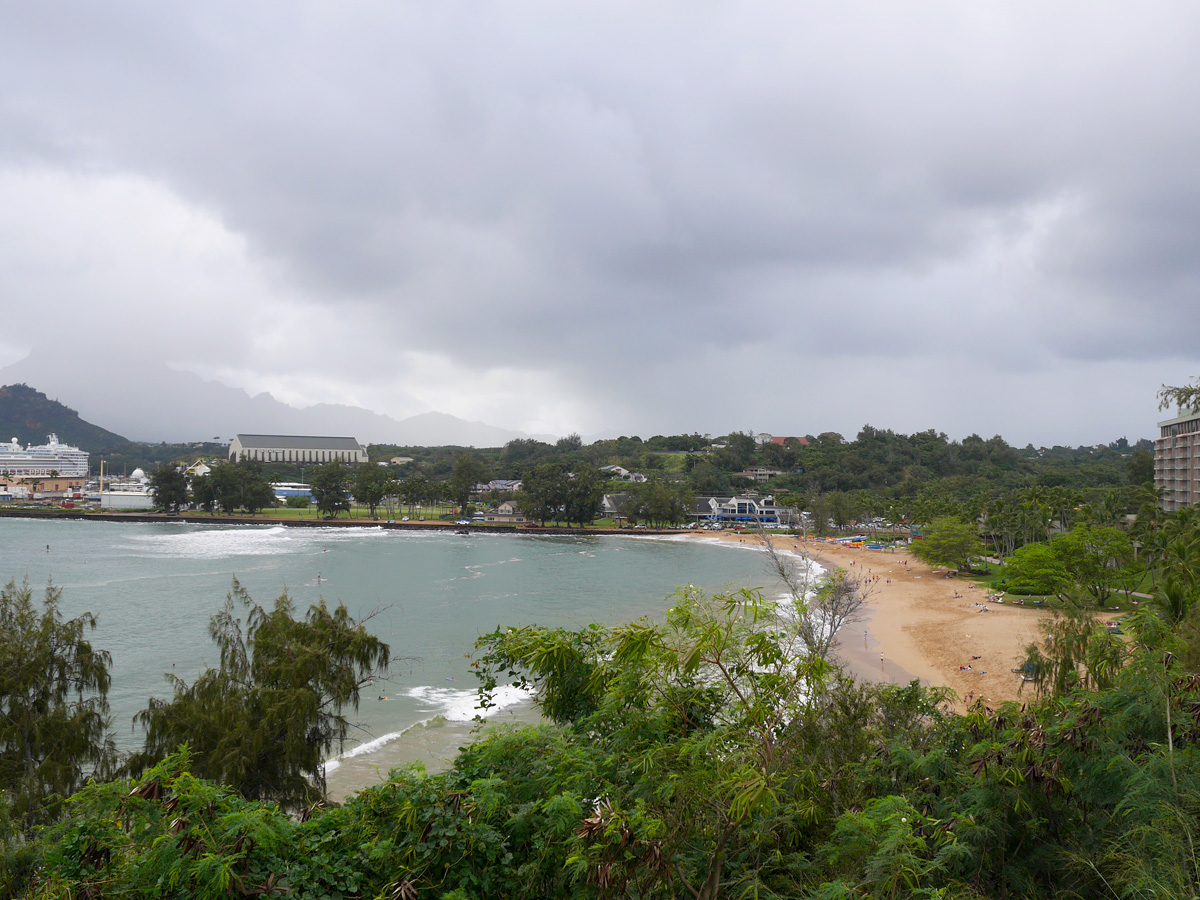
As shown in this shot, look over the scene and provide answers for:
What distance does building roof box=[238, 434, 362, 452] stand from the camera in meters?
152

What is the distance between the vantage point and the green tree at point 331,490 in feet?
279

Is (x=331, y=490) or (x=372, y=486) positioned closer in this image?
(x=372, y=486)

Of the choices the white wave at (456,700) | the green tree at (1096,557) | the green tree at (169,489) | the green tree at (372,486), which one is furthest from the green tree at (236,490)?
the green tree at (1096,557)

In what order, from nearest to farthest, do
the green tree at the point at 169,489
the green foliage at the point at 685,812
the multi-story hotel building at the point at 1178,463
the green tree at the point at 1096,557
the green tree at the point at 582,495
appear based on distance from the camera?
the green foliage at the point at 685,812
the green tree at the point at 1096,557
the multi-story hotel building at the point at 1178,463
the green tree at the point at 582,495
the green tree at the point at 169,489

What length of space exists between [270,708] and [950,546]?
1693 inches

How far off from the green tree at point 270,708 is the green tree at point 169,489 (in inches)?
3362

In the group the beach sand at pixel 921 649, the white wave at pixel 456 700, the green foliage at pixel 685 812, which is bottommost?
the white wave at pixel 456 700

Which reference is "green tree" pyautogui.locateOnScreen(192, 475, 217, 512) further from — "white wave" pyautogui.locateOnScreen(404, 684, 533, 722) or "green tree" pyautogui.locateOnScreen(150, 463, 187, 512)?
"white wave" pyautogui.locateOnScreen(404, 684, 533, 722)

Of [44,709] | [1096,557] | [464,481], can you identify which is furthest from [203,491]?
[1096,557]

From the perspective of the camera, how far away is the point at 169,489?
8319cm

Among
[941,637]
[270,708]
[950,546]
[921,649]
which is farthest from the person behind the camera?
[950,546]

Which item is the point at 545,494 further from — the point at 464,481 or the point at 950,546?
the point at 950,546

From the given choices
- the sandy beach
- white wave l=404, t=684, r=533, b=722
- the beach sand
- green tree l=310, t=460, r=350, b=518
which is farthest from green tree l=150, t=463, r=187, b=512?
the beach sand

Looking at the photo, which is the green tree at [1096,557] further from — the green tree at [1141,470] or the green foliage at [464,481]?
the green foliage at [464,481]
